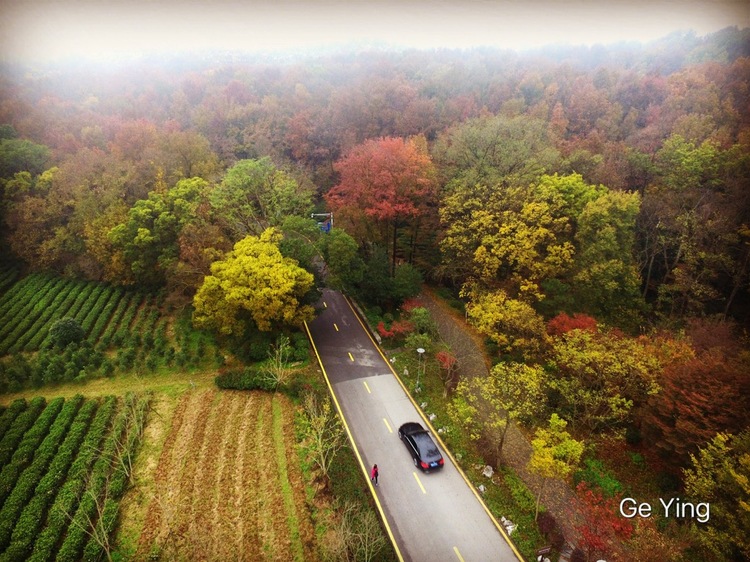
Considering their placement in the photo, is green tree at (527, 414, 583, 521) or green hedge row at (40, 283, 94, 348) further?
green hedge row at (40, 283, 94, 348)

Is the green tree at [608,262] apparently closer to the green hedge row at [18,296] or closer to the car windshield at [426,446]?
the car windshield at [426,446]

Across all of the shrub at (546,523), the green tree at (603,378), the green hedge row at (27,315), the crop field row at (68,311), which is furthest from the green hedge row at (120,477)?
the green tree at (603,378)

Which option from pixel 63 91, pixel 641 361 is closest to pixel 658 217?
pixel 641 361

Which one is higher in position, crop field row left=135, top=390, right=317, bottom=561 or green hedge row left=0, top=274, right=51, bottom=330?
green hedge row left=0, top=274, right=51, bottom=330

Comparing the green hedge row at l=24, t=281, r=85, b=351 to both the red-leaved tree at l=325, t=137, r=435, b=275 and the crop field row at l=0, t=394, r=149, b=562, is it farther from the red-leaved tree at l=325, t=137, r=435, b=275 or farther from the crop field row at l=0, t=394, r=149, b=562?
the red-leaved tree at l=325, t=137, r=435, b=275

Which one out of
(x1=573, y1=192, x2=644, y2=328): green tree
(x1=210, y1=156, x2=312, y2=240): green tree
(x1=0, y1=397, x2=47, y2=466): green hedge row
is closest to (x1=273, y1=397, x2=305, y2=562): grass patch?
(x1=0, y1=397, x2=47, y2=466): green hedge row

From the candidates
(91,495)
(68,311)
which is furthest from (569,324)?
(68,311)

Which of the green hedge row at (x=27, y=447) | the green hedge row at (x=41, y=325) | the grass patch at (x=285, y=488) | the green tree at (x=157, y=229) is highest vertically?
the green tree at (x=157, y=229)
